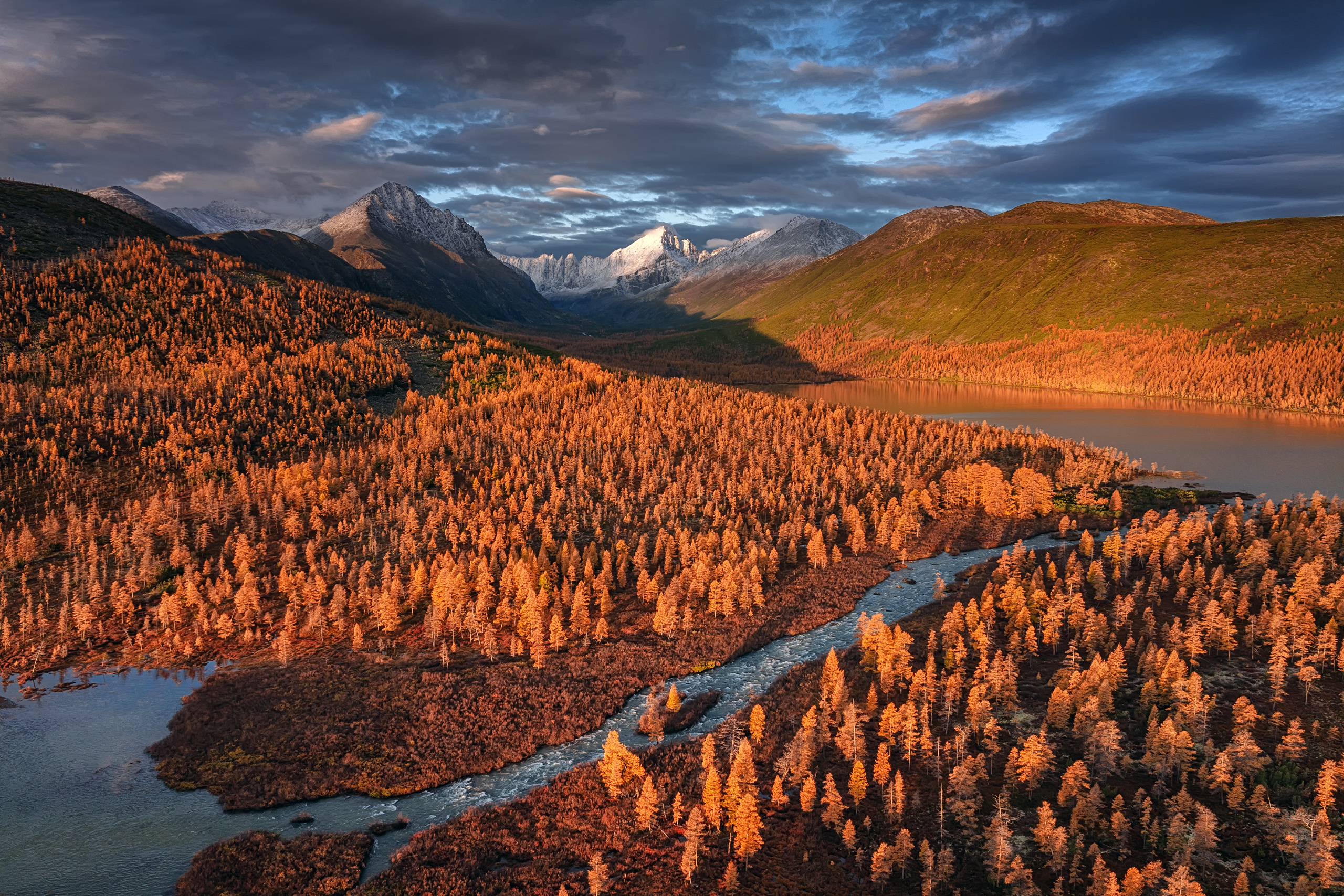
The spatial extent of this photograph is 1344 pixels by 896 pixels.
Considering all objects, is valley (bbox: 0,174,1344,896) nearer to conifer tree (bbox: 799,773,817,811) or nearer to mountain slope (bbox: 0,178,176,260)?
conifer tree (bbox: 799,773,817,811)

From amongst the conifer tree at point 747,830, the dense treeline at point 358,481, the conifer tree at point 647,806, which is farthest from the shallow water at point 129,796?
the conifer tree at point 747,830

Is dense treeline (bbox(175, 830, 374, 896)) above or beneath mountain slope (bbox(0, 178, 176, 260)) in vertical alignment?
beneath

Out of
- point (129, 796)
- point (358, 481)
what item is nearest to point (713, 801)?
point (129, 796)

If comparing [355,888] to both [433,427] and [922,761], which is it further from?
[433,427]

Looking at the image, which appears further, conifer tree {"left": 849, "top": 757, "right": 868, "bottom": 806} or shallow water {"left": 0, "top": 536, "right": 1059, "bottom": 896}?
conifer tree {"left": 849, "top": 757, "right": 868, "bottom": 806}

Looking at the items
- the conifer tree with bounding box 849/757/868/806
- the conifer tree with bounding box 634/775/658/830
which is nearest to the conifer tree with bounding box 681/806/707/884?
the conifer tree with bounding box 634/775/658/830

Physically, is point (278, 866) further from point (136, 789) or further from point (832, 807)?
point (832, 807)
